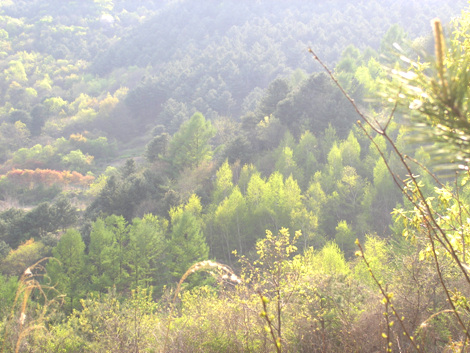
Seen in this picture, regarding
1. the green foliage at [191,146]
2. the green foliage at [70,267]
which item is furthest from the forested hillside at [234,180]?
the green foliage at [191,146]

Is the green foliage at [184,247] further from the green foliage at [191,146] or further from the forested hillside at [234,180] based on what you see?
the green foliage at [191,146]

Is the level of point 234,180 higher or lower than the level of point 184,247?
higher

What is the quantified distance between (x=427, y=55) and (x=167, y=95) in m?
72.6

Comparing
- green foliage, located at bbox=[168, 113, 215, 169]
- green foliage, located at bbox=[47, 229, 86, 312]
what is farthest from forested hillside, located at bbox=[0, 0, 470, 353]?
green foliage, located at bbox=[168, 113, 215, 169]

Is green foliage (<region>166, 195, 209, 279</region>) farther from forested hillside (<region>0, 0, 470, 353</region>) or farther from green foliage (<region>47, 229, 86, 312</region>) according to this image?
green foliage (<region>47, 229, 86, 312</region>)

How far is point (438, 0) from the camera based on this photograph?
78875mm

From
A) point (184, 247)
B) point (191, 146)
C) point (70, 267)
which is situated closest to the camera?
point (70, 267)

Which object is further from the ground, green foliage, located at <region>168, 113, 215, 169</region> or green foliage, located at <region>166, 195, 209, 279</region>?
green foliage, located at <region>168, 113, 215, 169</region>

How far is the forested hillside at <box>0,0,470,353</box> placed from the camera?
114 inches

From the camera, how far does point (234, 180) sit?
35781mm

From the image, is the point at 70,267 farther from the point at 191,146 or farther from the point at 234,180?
the point at 191,146

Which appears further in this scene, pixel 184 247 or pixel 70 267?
pixel 184 247

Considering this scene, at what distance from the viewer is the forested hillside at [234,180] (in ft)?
9.49

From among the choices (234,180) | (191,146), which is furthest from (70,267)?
(191,146)
